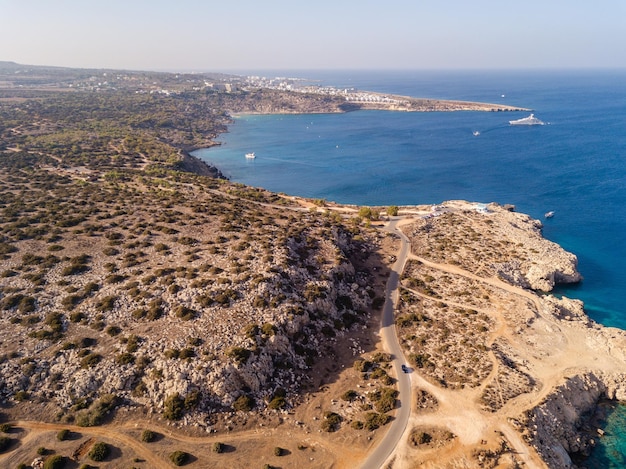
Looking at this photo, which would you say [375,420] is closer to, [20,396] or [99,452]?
[99,452]

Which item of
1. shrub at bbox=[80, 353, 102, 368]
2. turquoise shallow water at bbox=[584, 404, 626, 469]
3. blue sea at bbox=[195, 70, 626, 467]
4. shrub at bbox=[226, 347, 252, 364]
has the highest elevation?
blue sea at bbox=[195, 70, 626, 467]

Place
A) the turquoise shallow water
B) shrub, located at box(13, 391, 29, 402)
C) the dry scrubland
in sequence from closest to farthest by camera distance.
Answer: shrub, located at box(13, 391, 29, 402) < the dry scrubland < the turquoise shallow water

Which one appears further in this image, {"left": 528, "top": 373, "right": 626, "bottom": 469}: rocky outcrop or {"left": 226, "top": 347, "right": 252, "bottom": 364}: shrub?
{"left": 226, "top": 347, "right": 252, "bottom": 364}: shrub

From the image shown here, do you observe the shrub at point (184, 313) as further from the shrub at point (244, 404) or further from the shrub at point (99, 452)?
the shrub at point (99, 452)

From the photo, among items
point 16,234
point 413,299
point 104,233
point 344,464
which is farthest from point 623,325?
point 16,234

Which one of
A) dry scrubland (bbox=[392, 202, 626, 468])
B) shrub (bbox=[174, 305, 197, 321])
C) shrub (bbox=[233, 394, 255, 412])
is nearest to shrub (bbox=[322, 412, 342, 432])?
dry scrubland (bbox=[392, 202, 626, 468])

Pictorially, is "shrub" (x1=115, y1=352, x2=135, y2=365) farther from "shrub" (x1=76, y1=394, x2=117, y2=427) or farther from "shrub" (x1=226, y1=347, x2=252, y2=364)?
"shrub" (x1=226, y1=347, x2=252, y2=364)

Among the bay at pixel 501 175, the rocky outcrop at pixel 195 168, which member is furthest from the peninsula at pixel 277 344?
the rocky outcrop at pixel 195 168

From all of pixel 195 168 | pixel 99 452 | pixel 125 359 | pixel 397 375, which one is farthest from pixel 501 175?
pixel 99 452
